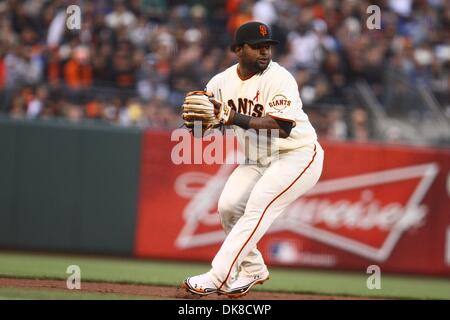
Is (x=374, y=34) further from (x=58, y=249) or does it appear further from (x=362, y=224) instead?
(x=58, y=249)

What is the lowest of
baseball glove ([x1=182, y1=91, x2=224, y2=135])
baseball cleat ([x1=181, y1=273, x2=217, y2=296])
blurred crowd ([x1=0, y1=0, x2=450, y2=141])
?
baseball cleat ([x1=181, y1=273, x2=217, y2=296])

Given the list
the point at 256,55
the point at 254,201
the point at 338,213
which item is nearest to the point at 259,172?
the point at 254,201

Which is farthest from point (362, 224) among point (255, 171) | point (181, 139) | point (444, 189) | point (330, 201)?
point (255, 171)

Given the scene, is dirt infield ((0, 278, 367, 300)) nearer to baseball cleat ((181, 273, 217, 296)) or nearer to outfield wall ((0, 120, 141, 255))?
baseball cleat ((181, 273, 217, 296))

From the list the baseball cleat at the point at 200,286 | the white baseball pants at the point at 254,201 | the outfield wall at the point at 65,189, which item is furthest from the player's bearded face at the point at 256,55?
the outfield wall at the point at 65,189

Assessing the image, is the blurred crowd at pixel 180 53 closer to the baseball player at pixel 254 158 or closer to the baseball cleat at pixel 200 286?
the baseball player at pixel 254 158

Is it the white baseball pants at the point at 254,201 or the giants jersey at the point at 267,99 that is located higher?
the giants jersey at the point at 267,99

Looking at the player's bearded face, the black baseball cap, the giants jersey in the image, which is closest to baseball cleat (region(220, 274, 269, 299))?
the giants jersey
